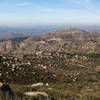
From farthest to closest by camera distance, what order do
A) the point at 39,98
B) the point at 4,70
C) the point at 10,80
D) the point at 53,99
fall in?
the point at 4,70, the point at 10,80, the point at 53,99, the point at 39,98

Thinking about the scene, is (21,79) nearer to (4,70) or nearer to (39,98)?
(4,70)

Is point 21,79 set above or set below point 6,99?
below

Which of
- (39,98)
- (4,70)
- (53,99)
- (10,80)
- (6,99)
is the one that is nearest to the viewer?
(6,99)

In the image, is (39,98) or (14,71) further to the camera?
(14,71)

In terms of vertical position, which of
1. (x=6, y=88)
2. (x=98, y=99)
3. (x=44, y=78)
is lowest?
(x=44, y=78)

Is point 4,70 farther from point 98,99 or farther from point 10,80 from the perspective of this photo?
point 98,99

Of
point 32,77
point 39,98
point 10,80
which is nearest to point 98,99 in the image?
point 39,98

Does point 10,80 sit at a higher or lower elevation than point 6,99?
lower

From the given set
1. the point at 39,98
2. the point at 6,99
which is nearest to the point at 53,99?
the point at 39,98

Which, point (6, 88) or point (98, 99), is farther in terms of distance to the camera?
point (98, 99)
